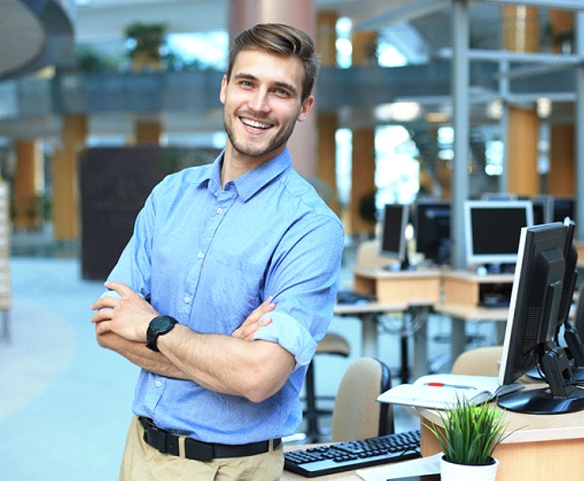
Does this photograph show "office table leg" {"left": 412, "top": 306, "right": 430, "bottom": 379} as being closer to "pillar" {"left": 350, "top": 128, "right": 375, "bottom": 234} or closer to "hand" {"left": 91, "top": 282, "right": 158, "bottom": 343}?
"hand" {"left": 91, "top": 282, "right": 158, "bottom": 343}

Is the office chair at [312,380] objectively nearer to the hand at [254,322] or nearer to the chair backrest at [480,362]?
the chair backrest at [480,362]

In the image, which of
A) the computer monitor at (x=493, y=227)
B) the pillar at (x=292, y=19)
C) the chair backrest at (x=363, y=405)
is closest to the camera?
the chair backrest at (x=363, y=405)

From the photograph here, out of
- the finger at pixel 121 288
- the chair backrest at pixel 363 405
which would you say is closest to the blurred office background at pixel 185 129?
the chair backrest at pixel 363 405

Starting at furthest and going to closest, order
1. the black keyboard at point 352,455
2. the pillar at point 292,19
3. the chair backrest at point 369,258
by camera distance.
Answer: the chair backrest at point 369,258 → the pillar at point 292,19 → the black keyboard at point 352,455

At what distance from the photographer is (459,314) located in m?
6.36

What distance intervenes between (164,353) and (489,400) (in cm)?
100

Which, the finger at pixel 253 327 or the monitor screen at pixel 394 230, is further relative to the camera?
the monitor screen at pixel 394 230

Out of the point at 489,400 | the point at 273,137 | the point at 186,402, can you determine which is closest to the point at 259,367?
the point at 186,402

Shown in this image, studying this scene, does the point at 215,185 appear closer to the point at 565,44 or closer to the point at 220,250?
the point at 220,250

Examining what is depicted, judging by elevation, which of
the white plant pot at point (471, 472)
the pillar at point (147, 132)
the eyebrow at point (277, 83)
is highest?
the pillar at point (147, 132)

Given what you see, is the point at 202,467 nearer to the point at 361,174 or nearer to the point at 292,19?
the point at 292,19

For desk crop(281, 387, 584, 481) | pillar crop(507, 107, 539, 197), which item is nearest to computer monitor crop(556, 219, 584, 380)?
desk crop(281, 387, 584, 481)

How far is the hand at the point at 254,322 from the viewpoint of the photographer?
191cm

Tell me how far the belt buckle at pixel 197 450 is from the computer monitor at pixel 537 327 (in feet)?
2.91
